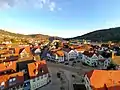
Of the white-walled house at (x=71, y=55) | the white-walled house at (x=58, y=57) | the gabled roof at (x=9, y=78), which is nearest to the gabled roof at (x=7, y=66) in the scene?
the gabled roof at (x=9, y=78)

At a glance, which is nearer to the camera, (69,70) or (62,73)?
(62,73)

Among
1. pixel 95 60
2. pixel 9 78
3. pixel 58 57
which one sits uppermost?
pixel 58 57

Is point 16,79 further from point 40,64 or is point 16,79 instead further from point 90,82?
point 90,82

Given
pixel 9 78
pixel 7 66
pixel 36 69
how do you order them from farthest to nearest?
pixel 36 69 < pixel 7 66 < pixel 9 78

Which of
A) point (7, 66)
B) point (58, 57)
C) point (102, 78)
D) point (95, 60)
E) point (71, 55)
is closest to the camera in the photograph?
point (102, 78)

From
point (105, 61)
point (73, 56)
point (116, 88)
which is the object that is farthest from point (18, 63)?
point (73, 56)

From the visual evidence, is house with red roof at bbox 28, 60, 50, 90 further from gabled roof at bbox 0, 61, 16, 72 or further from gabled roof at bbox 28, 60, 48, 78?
gabled roof at bbox 0, 61, 16, 72

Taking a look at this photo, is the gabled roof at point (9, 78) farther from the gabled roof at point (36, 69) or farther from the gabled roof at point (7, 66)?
the gabled roof at point (7, 66)

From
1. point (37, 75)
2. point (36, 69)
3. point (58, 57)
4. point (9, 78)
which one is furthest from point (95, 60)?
point (9, 78)

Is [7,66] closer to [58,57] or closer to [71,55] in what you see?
[58,57]

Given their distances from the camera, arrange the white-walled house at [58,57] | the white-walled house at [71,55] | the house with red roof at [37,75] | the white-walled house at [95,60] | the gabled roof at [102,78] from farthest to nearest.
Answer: the white-walled house at [71,55] → the white-walled house at [58,57] → the white-walled house at [95,60] → the house with red roof at [37,75] → the gabled roof at [102,78]

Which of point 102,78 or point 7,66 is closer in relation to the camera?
point 102,78
